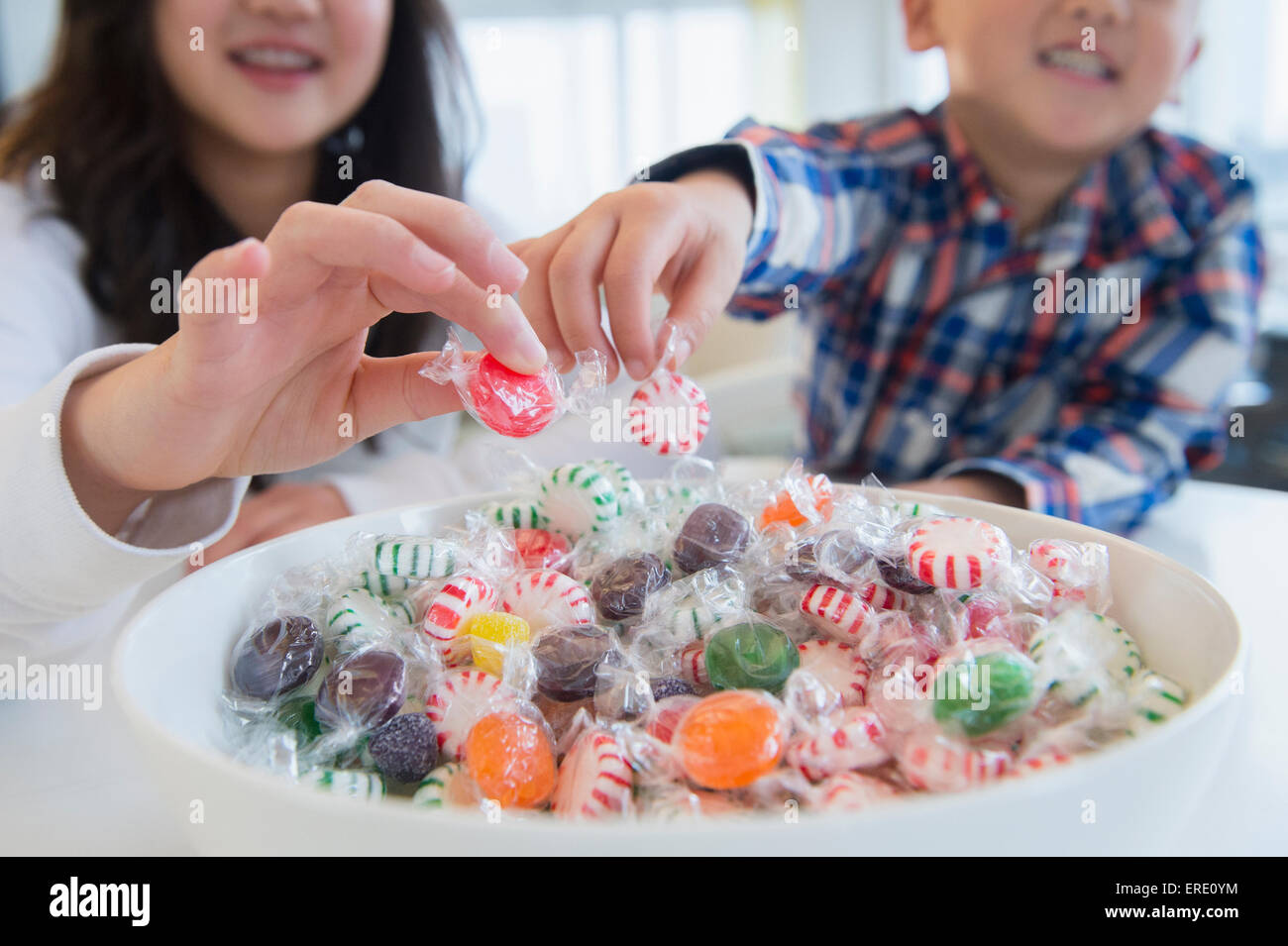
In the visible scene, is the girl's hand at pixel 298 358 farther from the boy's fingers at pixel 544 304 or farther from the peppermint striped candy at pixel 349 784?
the peppermint striped candy at pixel 349 784

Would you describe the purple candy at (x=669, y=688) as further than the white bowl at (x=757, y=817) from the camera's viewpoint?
Yes

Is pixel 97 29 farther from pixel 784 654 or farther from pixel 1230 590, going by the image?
pixel 1230 590

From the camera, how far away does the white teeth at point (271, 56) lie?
1.48 m

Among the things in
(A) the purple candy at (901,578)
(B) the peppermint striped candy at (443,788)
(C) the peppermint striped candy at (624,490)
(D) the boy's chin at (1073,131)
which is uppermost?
(D) the boy's chin at (1073,131)

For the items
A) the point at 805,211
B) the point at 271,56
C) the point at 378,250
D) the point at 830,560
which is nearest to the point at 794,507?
the point at 830,560


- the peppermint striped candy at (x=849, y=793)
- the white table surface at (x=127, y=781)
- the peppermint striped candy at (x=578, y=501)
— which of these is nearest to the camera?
the peppermint striped candy at (x=849, y=793)

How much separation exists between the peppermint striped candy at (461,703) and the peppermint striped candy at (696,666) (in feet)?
0.43

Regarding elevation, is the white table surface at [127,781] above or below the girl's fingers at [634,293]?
below

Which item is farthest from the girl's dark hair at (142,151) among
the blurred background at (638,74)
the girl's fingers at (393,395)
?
the blurred background at (638,74)

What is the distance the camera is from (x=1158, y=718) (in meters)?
0.53

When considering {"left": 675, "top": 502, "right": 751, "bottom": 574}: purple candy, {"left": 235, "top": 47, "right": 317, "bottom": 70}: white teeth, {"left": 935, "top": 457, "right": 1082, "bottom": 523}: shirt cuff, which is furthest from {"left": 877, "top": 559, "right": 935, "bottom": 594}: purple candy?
{"left": 235, "top": 47, "right": 317, "bottom": 70}: white teeth

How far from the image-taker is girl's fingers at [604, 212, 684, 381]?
0.85 meters
